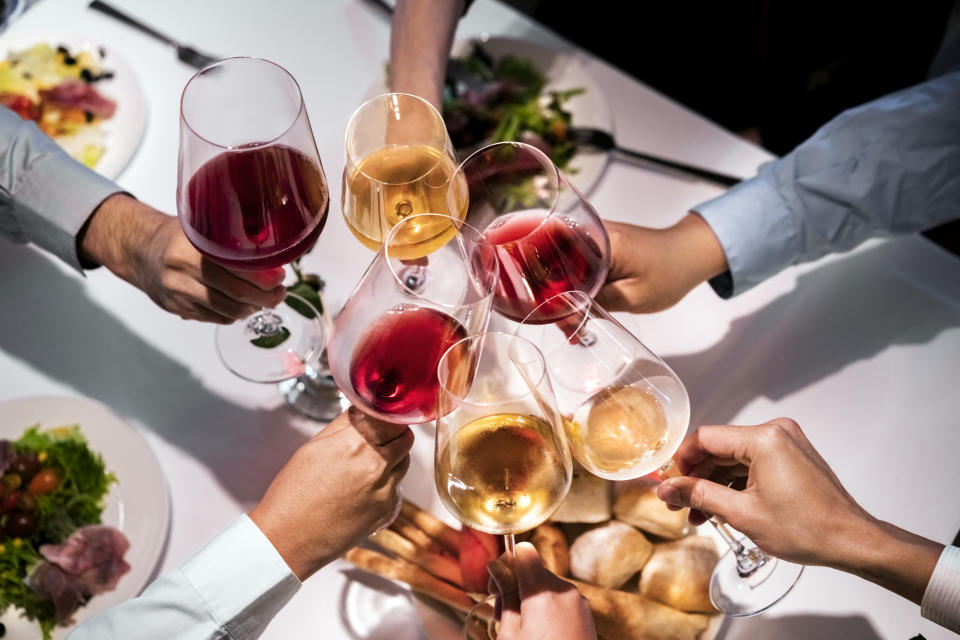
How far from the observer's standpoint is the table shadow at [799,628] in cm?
126

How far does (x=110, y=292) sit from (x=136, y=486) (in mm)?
453

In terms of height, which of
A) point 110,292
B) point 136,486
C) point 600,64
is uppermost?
point 600,64

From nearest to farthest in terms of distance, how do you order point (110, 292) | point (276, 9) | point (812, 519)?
point (812, 519), point (110, 292), point (276, 9)

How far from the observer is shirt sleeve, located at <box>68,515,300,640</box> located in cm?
112

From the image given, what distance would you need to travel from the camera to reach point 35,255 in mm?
1698

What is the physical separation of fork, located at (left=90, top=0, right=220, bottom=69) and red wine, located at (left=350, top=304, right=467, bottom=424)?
1.15 meters

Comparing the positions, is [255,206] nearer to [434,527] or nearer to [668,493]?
[434,527]

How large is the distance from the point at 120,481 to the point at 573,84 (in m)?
1.25

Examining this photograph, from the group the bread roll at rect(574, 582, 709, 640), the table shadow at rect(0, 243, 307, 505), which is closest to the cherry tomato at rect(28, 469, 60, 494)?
the table shadow at rect(0, 243, 307, 505)

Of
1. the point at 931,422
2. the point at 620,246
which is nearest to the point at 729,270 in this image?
the point at 620,246

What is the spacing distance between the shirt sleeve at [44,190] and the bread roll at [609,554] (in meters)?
1.03

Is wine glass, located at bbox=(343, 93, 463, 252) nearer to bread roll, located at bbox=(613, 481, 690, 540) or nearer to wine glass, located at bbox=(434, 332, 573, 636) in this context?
wine glass, located at bbox=(434, 332, 573, 636)

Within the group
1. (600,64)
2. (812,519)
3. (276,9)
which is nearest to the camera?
(812,519)

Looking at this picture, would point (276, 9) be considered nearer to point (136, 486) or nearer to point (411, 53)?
point (411, 53)
